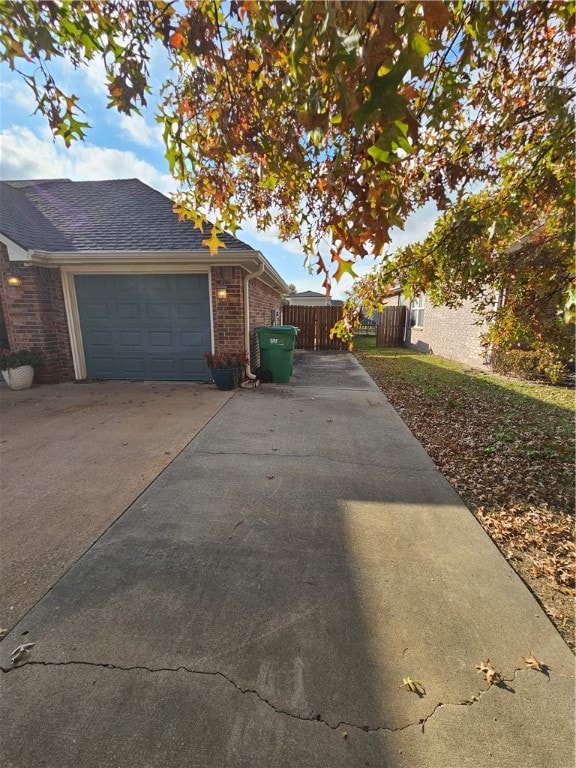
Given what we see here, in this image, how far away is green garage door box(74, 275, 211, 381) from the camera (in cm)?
736

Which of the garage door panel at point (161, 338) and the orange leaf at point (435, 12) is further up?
the orange leaf at point (435, 12)

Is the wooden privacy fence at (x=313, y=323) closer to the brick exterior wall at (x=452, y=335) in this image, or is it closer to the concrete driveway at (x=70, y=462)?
the brick exterior wall at (x=452, y=335)

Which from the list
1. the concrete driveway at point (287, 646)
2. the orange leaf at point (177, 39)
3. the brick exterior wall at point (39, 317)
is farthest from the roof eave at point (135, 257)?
the concrete driveway at point (287, 646)

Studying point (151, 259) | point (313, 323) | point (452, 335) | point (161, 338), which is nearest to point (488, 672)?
point (161, 338)

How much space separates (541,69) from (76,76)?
12.6 ft

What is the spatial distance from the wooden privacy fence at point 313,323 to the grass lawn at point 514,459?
768 cm

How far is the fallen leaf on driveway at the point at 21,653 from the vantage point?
1.54 m

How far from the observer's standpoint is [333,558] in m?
2.25

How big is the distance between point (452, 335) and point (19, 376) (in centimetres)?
Result: 1318

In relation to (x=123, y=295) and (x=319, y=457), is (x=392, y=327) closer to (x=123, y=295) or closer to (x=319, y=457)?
(x=123, y=295)

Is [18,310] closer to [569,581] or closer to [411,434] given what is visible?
[411,434]

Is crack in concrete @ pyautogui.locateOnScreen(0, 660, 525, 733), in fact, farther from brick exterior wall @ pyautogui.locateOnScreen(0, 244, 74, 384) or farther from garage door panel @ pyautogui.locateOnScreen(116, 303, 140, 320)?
brick exterior wall @ pyautogui.locateOnScreen(0, 244, 74, 384)

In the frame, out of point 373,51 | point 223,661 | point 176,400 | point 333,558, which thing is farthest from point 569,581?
point 176,400

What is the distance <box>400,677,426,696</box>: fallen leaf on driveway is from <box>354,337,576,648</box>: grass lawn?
0.92 m
